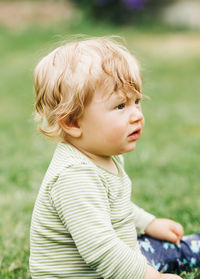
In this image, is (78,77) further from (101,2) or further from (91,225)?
(101,2)

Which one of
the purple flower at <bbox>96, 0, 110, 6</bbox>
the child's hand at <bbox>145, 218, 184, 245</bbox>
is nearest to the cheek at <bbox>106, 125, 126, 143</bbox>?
the child's hand at <bbox>145, 218, 184, 245</bbox>

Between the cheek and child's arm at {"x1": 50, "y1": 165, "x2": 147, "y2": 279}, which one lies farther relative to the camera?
the cheek

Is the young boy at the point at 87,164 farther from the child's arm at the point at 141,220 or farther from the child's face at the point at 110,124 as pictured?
the child's arm at the point at 141,220

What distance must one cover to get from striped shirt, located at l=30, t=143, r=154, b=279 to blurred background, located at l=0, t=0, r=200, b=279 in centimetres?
44

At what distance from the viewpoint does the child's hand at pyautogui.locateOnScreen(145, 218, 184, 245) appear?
7.07ft

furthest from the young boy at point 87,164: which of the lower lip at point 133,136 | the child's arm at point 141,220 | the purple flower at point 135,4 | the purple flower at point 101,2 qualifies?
the purple flower at point 135,4

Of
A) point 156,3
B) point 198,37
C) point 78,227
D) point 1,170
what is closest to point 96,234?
point 78,227

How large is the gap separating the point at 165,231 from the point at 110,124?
0.74 m

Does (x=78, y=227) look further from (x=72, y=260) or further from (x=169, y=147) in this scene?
(x=169, y=147)

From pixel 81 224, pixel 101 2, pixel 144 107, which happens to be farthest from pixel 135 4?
pixel 81 224

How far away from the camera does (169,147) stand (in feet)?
13.3

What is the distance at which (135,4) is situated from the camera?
13.3 metres

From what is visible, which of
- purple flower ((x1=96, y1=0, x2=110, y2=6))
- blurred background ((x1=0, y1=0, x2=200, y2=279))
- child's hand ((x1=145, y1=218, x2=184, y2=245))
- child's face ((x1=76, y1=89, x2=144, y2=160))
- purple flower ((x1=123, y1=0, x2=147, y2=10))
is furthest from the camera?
purple flower ((x1=123, y1=0, x2=147, y2=10))

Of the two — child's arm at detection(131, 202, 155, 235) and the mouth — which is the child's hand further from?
the mouth
